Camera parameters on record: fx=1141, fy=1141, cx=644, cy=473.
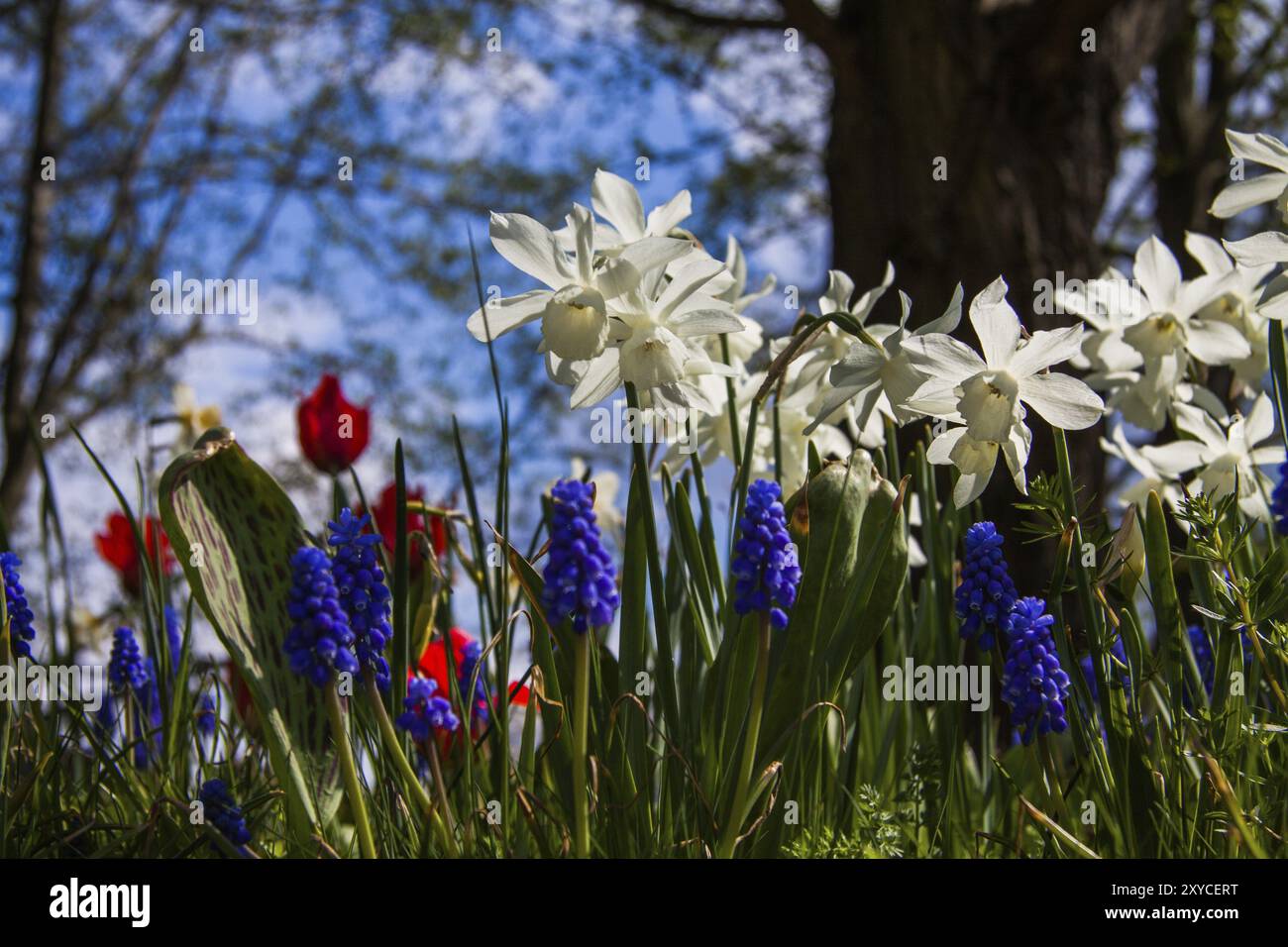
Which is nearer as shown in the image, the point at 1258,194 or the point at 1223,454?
the point at 1258,194

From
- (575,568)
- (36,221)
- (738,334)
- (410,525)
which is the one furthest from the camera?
(36,221)

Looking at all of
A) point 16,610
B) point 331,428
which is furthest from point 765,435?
point 331,428

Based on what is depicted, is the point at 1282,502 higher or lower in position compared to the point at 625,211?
lower

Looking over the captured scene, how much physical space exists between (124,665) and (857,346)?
104 centimetres

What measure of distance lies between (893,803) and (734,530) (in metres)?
0.35

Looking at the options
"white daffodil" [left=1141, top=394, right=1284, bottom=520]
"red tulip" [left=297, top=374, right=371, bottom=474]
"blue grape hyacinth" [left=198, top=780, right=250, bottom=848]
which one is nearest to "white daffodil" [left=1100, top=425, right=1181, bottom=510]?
"white daffodil" [left=1141, top=394, right=1284, bottom=520]

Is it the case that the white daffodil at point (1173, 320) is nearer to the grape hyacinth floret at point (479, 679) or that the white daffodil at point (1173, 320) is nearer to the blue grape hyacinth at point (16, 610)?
the grape hyacinth floret at point (479, 679)

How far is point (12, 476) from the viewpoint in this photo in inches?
233

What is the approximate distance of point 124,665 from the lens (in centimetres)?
150

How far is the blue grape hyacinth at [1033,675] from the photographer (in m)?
1.01

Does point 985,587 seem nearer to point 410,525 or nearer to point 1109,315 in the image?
point 1109,315

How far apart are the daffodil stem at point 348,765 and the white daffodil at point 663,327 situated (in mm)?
348

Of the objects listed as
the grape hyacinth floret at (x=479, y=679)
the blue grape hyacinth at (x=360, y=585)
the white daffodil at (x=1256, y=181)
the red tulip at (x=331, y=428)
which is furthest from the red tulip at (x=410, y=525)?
the white daffodil at (x=1256, y=181)
